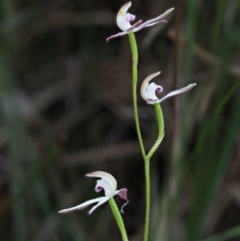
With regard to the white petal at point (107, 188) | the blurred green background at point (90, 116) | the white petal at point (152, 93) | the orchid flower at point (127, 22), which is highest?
the orchid flower at point (127, 22)

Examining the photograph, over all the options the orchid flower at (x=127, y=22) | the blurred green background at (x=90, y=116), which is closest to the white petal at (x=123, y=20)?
the orchid flower at (x=127, y=22)

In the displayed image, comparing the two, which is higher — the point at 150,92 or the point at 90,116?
the point at 150,92

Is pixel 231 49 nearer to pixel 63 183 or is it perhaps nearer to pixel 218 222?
pixel 218 222

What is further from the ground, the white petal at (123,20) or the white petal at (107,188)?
the white petal at (123,20)

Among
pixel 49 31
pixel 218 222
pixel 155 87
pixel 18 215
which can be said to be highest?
pixel 155 87

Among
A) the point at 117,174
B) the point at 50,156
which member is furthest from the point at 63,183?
the point at 50,156

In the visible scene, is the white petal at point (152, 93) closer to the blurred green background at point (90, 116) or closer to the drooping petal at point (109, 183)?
the drooping petal at point (109, 183)

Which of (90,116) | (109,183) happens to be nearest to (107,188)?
(109,183)

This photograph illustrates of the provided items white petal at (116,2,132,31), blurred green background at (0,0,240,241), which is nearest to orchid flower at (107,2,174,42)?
white petal at (116,2,132,31)

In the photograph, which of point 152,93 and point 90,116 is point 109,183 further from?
point 90,116
